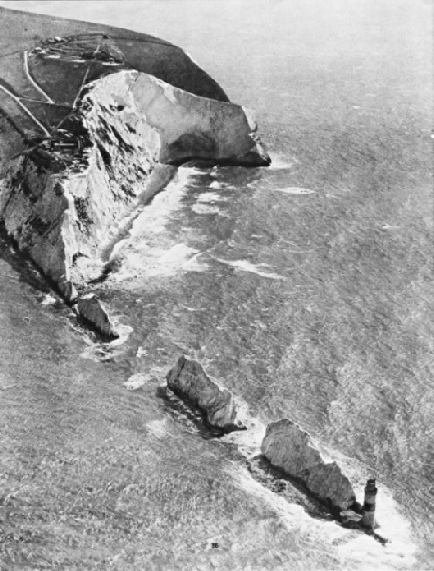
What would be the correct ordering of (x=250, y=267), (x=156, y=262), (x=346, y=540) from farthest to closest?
(x=156, y=262), (x=250, y=267), (x=346, y=540)

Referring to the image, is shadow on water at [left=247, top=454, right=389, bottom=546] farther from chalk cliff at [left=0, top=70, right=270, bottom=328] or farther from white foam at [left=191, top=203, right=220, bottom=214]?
white foam at [left=191, top=203, right=220, bottom=214]

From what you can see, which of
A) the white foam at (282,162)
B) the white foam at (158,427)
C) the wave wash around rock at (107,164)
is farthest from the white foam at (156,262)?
the white foam at (282,162)

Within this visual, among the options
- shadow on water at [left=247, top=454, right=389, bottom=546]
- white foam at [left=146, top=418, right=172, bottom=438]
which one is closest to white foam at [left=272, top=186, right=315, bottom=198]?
white foam at [left=146, top=418, right=172, bottom=438]

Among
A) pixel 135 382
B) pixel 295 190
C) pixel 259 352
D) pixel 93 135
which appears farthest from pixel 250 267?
pixel 93 135

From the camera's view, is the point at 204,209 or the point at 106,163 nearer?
the point at 106,163

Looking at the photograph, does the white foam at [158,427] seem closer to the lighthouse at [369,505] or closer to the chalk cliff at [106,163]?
the lighthouse at [369,505]

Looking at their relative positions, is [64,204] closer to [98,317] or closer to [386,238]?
[98,317]

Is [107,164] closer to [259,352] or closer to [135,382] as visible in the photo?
[259,352]
